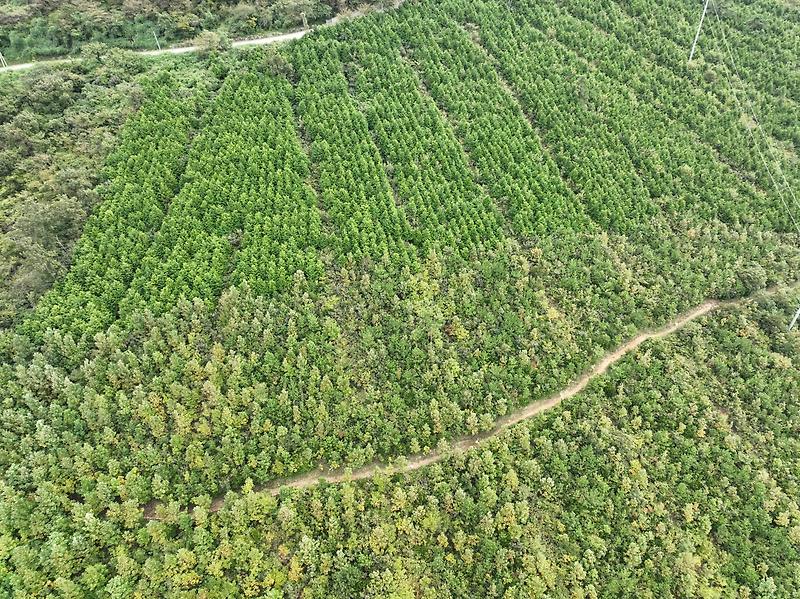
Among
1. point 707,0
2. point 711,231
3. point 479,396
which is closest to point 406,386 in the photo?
point 479,396

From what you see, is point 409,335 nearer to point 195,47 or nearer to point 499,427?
point 499,427

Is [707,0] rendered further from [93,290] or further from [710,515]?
[93,290]

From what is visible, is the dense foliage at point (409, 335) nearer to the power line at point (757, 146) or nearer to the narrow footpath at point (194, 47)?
the power line at point (757, 146)

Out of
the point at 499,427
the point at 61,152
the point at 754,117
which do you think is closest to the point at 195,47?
the point at 61,152

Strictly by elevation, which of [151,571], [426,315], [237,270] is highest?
[237,270]

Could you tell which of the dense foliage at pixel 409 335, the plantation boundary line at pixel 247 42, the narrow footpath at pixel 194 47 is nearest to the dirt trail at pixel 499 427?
the dense foliage at pixel 409 335

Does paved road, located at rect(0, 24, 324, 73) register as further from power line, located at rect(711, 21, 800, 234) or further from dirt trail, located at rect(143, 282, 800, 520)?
dirt trail, located at rect(143, 282, 800, 520)
